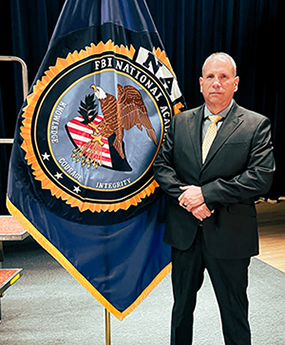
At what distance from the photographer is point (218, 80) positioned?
63.2 inches

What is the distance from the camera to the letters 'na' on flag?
5.80ft

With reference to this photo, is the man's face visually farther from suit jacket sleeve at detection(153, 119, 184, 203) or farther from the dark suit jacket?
suit jacket sleeve at detection(153, 119, 184, 203)

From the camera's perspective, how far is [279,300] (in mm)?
2721

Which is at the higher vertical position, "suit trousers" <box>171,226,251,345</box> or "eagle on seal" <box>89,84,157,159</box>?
"eagle on seal" <box>89,84,157,159</box>

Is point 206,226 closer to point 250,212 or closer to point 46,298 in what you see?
point 250,212

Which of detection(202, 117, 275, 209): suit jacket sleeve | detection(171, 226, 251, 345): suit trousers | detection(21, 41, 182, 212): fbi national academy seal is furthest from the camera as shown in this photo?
detection(21, 41, 182, 212): fbi national academy seal

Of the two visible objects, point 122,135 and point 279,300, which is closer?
point 122,135

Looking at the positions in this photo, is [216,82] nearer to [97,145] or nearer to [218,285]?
[97,145]

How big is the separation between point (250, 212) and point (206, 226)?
20cm

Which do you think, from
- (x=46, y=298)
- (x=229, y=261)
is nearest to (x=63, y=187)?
(x=229, y=261)

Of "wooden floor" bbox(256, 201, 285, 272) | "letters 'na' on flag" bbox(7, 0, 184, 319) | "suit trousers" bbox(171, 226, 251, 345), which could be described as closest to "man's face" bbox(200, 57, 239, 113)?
"letters 'na' on flag" bbox(7, 0, 184, 319)

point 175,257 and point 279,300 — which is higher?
point 175,257

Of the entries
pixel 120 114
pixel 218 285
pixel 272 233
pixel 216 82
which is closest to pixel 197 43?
pixel 272 233

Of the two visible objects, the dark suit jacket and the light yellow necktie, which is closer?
the dark suit jacket
